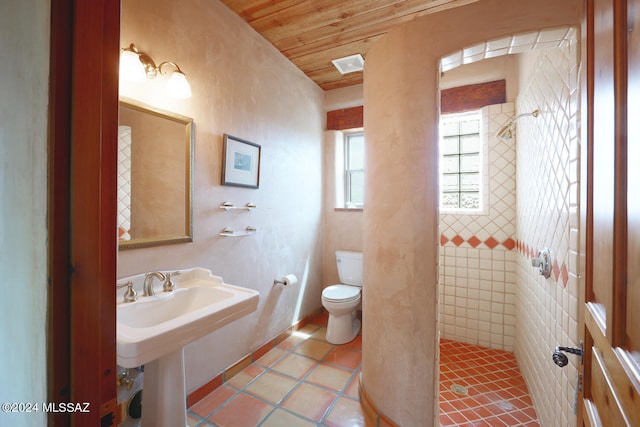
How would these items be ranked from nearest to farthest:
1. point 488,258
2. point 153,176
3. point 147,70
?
point 147,70, point 153,176, point 488,258

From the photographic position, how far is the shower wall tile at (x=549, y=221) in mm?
1085

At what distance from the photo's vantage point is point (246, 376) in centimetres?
196

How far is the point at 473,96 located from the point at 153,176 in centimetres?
265

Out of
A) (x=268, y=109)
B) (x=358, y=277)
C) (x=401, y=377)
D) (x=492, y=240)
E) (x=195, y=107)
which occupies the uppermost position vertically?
(x=268, y=109)

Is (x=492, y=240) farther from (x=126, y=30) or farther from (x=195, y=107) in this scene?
(x=126, y=30)

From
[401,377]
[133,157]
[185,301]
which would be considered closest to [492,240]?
[401,377]

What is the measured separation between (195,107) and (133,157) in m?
0.50

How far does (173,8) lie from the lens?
1546mm

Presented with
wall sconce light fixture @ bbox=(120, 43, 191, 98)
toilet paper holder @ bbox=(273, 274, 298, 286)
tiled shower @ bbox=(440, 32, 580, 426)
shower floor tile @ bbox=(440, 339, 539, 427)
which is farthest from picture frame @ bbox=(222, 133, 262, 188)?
shower floor tile @ bbox=(440, 339, 539, 427)

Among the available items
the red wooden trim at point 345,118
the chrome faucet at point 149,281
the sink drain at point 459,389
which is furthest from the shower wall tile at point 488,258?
the chrome faucet at point 149,281

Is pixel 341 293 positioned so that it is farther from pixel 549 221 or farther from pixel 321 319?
pixel 549 221

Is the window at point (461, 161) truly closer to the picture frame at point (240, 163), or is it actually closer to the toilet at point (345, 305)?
the toilet at point (345, 305)

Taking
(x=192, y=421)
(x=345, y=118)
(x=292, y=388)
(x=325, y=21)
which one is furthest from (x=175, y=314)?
(x=345, y=118)

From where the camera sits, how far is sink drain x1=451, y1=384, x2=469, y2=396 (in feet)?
5.90
